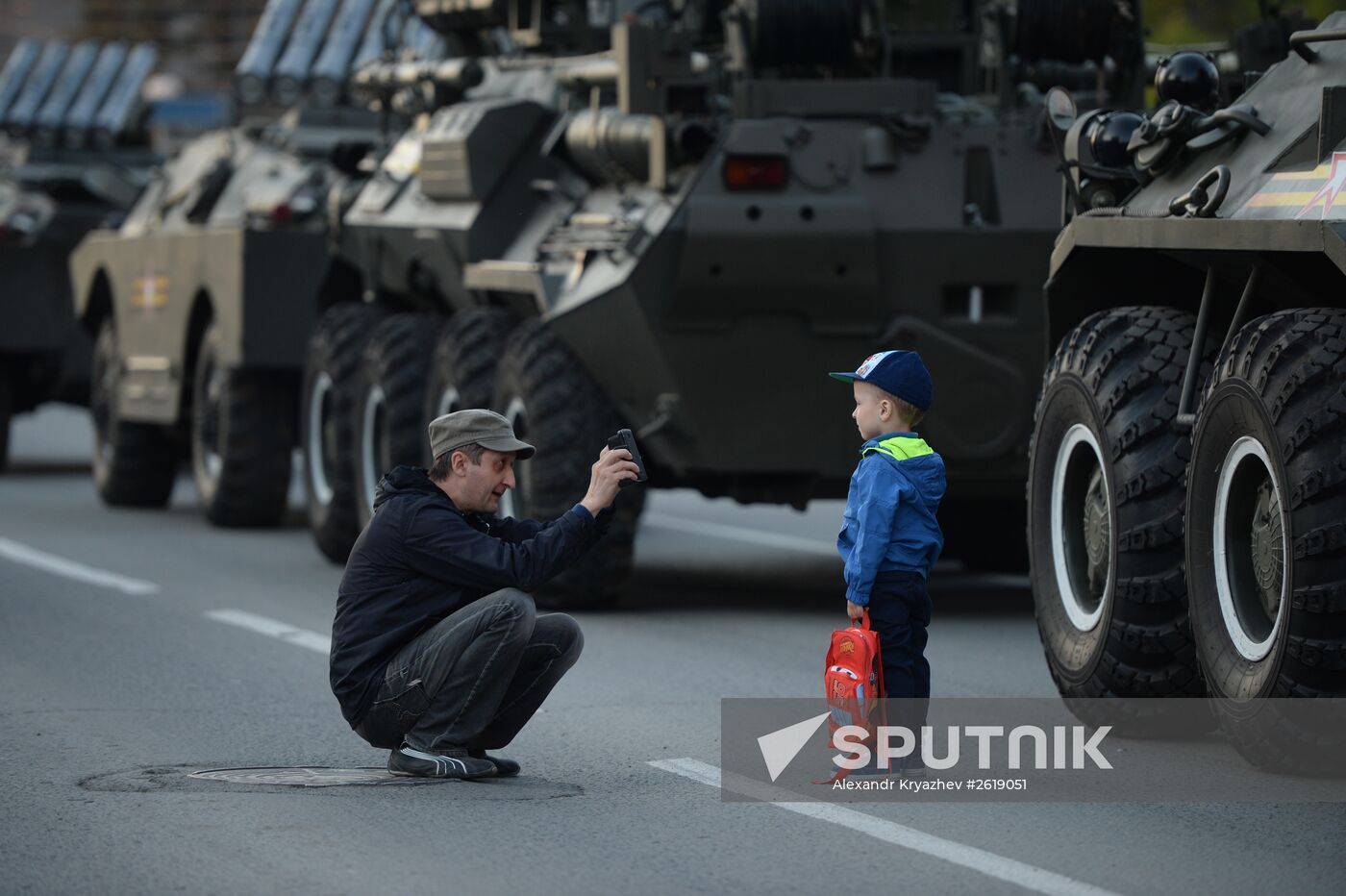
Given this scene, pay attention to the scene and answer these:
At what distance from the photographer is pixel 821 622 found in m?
12.5

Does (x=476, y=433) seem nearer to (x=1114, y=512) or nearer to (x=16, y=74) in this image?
(x=1114, y=512)

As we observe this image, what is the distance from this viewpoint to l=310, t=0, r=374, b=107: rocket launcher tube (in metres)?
20.3

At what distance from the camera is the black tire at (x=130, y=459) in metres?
19.4

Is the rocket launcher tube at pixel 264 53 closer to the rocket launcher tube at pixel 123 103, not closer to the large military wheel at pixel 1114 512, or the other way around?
the rocket launcher tube at pixel 123 103

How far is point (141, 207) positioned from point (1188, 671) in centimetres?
1325

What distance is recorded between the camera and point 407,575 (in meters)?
7.87

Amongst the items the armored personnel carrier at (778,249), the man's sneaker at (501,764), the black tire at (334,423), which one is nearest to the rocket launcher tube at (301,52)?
the black tire at (334,423)

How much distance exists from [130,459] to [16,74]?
29.7 ft

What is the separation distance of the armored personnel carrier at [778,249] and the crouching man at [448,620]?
160 inches

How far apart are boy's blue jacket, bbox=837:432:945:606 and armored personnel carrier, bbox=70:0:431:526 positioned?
9.44m

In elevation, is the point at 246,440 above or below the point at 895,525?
below

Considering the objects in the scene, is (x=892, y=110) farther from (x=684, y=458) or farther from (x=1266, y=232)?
(x=1266, y=232)
